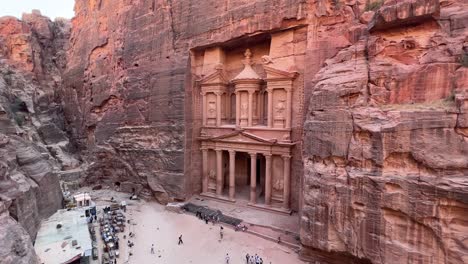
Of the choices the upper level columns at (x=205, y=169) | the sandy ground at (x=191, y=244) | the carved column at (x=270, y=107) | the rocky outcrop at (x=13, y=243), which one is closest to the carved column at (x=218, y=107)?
the upper level columns at (x=205, y=169)

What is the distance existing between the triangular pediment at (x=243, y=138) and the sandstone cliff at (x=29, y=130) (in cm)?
→ 1120

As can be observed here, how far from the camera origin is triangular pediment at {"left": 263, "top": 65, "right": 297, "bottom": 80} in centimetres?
1637

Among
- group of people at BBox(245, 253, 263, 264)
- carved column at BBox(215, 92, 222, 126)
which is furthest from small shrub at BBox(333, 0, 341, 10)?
group of people at BBox(245, 253, 263, 264)

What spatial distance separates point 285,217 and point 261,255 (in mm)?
3853

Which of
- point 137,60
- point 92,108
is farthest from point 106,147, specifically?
point 137,60

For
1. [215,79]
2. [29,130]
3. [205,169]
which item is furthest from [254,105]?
[29,130]

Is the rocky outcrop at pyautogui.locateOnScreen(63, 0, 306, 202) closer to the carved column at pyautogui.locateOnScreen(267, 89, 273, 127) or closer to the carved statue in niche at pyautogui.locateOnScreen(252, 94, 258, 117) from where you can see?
the carved column at pyautogui.locateOnScreen(267, 89, 273, 127)

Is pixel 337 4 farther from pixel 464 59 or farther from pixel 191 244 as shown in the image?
pixel 191 244

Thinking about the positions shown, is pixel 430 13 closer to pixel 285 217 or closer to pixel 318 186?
pixel 318 186

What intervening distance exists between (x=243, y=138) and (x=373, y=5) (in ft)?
34.4

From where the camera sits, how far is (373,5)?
500 inches

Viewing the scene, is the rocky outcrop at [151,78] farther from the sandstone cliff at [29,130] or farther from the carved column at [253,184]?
the sandstone cliff at [29,130]

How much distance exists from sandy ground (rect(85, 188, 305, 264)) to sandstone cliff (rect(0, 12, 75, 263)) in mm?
4695

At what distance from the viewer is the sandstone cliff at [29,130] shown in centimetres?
1198
